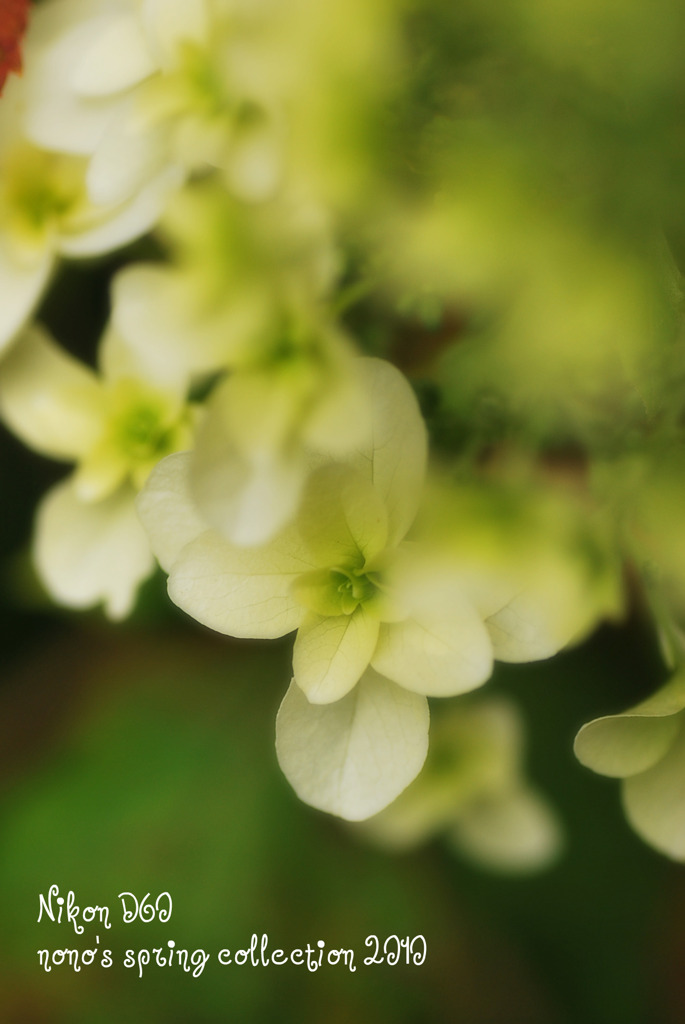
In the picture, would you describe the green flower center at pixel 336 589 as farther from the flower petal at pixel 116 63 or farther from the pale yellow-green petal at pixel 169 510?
the flower petal at pixel 116 63

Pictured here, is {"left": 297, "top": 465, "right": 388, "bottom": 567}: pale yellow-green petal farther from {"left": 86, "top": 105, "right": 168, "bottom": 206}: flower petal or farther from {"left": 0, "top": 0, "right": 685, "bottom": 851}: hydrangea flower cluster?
{"left": 86, "top": 105, "right": 168, "bottom": 206}: flower petal

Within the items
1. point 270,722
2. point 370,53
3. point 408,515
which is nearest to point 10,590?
point 270,722

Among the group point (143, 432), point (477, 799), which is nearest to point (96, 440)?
point (143, 432)

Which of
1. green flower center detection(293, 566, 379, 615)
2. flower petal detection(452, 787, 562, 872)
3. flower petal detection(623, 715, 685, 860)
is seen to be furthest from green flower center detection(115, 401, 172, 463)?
flower petal detection(452, 787, 562, 872)

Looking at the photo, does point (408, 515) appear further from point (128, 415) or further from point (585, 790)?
point (585, 790)

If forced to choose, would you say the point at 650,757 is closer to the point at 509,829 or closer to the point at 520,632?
the point at 520,632

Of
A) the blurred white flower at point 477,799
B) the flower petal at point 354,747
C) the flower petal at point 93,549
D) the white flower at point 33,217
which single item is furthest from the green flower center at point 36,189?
the blurred white flower at point 477,799
